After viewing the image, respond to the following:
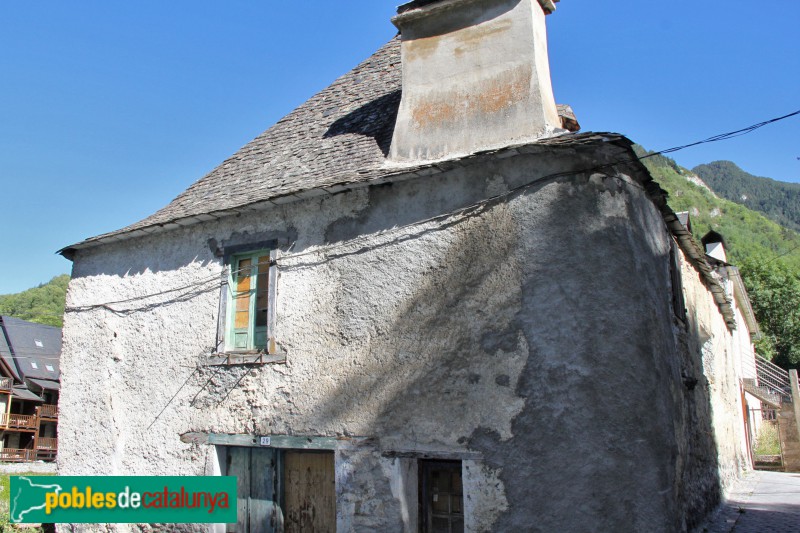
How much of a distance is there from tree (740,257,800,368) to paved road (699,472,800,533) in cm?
2575

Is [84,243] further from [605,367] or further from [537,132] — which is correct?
[605,367]

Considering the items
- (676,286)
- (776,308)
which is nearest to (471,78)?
(676,286)

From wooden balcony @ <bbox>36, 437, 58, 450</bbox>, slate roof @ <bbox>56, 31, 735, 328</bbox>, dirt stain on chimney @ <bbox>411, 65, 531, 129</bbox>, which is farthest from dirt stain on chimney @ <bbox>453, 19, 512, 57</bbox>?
wooden balcony @ <bbox>36, 437, 58, 450</bbox>

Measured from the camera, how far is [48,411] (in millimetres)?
37594

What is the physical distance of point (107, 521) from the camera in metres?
8.70

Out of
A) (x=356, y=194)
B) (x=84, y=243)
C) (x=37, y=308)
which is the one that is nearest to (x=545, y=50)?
(x=356, y=194)

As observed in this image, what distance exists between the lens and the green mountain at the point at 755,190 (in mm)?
114569

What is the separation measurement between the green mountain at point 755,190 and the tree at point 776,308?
7497 cm

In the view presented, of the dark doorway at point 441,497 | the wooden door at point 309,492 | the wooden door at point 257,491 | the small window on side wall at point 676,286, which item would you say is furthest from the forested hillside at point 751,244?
the wooden door at point 257,491

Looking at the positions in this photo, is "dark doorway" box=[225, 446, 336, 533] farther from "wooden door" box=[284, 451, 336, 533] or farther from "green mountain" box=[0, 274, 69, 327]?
"green mountain" box=[0, 274, 69, 327]

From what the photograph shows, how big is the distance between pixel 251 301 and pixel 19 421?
114ft

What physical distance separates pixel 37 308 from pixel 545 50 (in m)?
48.3

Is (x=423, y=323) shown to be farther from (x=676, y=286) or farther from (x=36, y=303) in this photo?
(x=36, y=303)

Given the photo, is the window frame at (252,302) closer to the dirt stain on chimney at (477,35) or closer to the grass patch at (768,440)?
the dirt stain on chimney at (477,35)
